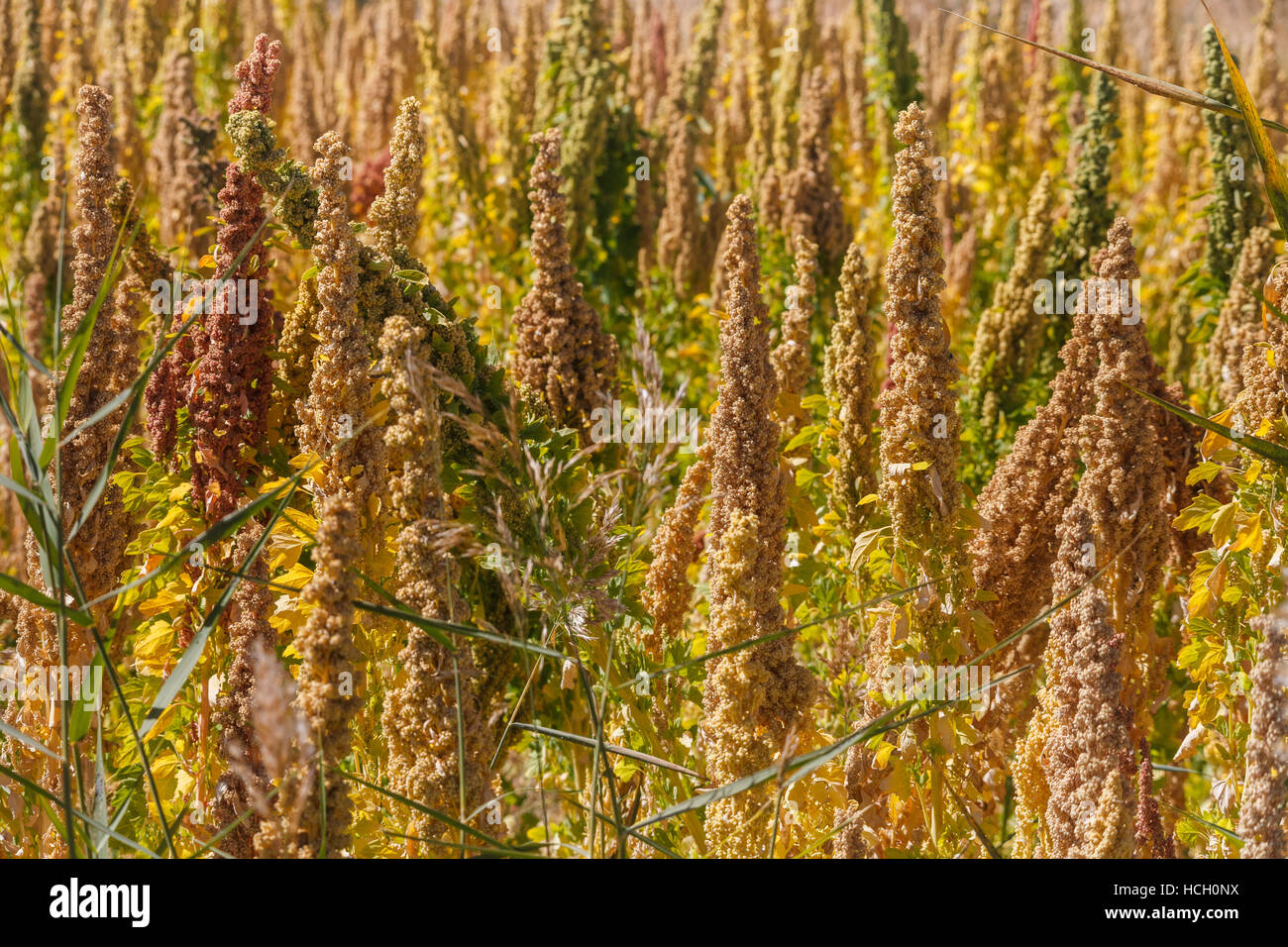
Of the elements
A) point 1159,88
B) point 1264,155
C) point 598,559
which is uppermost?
point 1159,88

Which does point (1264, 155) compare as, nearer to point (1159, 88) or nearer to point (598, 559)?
point (1159, 88)

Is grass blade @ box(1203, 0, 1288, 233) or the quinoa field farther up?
grass blade @ box(1203, 0, 1288, 233)

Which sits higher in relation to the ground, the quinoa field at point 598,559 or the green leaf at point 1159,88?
the green leaf at point 1159,88

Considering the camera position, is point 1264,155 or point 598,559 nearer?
point 1264,155

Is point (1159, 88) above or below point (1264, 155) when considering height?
above

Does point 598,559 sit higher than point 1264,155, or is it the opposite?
point 1264,155

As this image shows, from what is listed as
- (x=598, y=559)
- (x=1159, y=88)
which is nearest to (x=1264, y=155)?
(x=1159, y=88)

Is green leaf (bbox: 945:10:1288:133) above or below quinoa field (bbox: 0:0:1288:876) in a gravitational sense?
above

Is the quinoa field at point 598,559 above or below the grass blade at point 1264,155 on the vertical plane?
below
